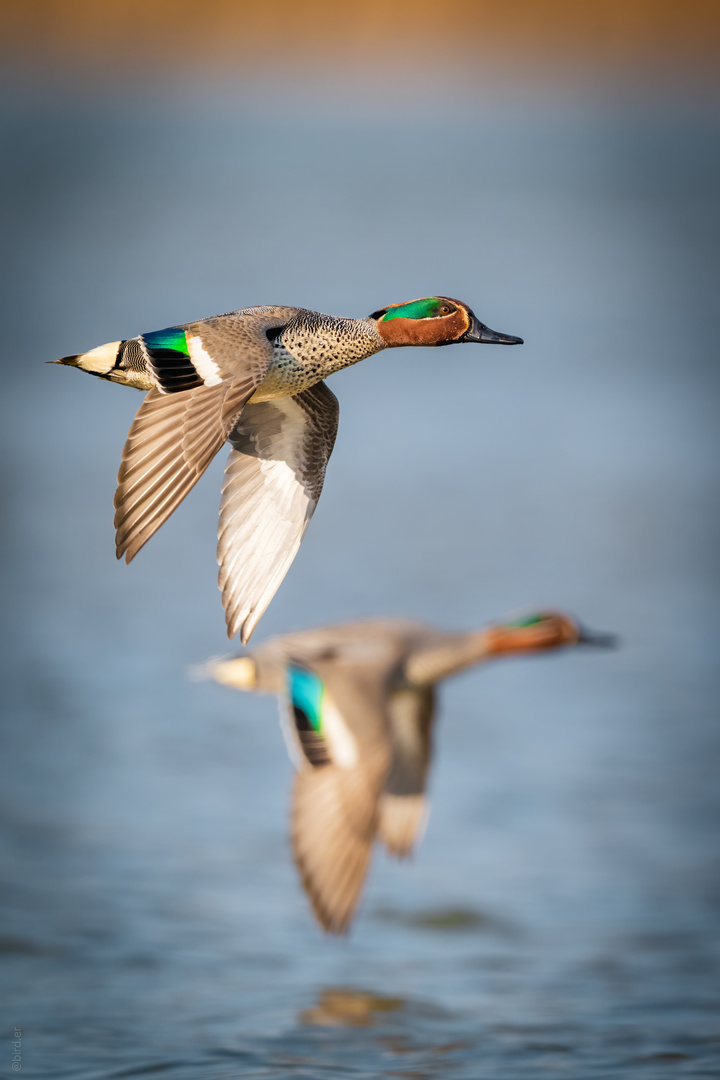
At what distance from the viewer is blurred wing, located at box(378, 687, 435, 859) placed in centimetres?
650

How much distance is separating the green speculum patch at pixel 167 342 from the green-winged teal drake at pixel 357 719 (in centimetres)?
128

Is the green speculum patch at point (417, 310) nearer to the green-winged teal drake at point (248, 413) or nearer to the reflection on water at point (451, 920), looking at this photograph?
the green-winged teal drake at point (248, 413)

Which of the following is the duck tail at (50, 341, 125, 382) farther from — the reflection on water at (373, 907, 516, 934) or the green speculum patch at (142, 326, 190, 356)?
the reflection on water at (373, 907, 516, 934)

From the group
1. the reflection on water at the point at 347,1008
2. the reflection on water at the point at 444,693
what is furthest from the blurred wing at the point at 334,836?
the reflection on water at the point at 347,1008

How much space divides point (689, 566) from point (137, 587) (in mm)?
4993

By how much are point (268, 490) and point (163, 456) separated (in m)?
1.34

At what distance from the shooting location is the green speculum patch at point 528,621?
698 centimetres

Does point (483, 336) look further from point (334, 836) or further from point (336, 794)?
point (334, 836)

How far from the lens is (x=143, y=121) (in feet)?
104

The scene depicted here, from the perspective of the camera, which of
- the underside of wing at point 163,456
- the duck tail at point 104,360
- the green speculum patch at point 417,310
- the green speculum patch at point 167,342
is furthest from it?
the green speculum patch at point 417,310

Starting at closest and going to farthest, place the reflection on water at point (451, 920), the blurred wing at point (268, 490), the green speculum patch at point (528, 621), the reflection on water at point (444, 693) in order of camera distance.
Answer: the blurred wing at point (268, 490) < the green speculum patch at point (528, 621) < the reflection on water at point (444, 693) < the reflection on water at point (451, 920)

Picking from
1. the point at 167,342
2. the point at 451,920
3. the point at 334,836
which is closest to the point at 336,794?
the point at 334,836

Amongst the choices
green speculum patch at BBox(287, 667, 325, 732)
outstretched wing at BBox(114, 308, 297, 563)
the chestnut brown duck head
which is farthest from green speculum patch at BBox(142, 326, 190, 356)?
green speculum patch at BBox(287, 667, 325, 732)

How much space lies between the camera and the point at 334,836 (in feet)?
19.3
